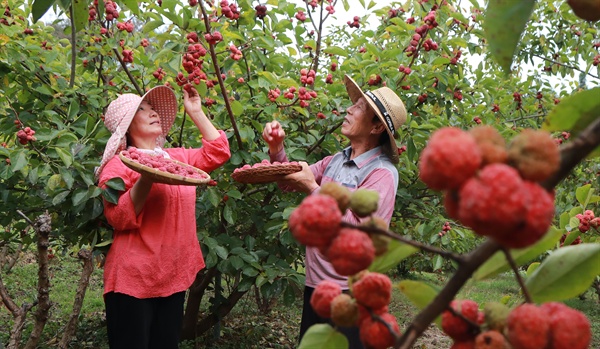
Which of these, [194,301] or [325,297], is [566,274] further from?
[194,301]

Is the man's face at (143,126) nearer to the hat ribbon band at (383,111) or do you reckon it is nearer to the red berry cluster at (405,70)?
the hat ribbon band at (383,111)

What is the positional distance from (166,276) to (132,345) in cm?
37

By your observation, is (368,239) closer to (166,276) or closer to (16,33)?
(166,276)

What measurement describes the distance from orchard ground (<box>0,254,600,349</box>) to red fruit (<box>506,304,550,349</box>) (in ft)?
13.5

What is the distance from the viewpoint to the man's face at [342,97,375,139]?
2934 mm

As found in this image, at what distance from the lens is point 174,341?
300 centimetres

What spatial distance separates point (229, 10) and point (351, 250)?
294cm

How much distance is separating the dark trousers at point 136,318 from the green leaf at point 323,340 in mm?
2277

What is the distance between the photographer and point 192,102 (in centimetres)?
317

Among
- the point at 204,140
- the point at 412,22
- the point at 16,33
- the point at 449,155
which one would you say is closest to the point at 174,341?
the point at 204,140

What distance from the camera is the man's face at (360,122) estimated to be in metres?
2.93

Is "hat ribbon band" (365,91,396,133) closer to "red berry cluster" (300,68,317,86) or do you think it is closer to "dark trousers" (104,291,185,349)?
"red berry cluster" (300,68,317,86)

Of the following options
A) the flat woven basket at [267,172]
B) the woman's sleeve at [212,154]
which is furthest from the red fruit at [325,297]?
the woman's sleeve at [212,154]

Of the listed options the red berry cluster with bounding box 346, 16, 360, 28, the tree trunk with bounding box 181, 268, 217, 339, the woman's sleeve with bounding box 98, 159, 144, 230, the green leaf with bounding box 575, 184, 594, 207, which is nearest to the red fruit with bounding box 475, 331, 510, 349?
the green leaf with bounding box 575, 184, 594, 207
